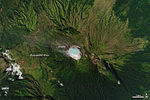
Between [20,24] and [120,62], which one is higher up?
[20,24]

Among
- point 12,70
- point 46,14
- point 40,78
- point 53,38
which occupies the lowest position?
point 40,78

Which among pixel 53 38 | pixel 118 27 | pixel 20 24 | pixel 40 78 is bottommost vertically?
pixel 40 78

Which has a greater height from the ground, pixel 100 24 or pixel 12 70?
pixel 100 24

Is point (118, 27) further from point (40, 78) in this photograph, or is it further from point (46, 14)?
point (40, 78)

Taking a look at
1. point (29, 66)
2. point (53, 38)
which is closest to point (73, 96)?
point (29, 66)

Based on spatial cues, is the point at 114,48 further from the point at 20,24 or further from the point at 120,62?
the point at 20,24

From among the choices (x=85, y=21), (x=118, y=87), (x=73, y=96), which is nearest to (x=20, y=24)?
(x=85, y=21)
